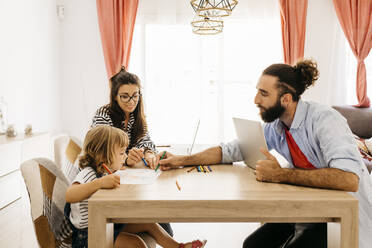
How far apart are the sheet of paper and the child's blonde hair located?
111mm

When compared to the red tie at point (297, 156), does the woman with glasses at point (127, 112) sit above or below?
above

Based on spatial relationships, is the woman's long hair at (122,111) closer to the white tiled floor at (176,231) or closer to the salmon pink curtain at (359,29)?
the white tiled floor at (176,231)

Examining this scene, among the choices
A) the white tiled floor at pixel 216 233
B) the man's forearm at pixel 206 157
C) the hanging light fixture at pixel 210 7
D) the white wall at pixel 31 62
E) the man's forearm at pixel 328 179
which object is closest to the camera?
the man's forearm at pixel 328 179

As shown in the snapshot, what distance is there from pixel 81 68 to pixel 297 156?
12.1 feet

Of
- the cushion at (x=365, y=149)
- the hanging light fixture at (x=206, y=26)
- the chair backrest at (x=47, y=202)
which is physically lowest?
the cushion at (x=365, y=149)

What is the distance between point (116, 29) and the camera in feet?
14.5

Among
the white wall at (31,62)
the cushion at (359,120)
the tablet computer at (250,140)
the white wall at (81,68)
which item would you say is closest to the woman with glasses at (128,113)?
the tablet computer at (250,140)

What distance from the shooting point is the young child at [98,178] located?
4.69 feet

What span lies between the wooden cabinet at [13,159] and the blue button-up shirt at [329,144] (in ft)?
6.91

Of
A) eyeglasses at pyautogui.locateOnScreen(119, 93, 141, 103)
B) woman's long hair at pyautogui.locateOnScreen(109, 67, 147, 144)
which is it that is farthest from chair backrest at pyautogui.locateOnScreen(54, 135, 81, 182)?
eyeglasses at pyautogui.locateOnScreen(119, 93, 141, 103)

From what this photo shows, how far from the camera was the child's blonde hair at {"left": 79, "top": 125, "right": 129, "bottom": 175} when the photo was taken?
162 cm

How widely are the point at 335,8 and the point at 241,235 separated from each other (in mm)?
3250

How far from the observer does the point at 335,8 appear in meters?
4.41

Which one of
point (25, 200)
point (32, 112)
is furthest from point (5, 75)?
point (25, 200)
